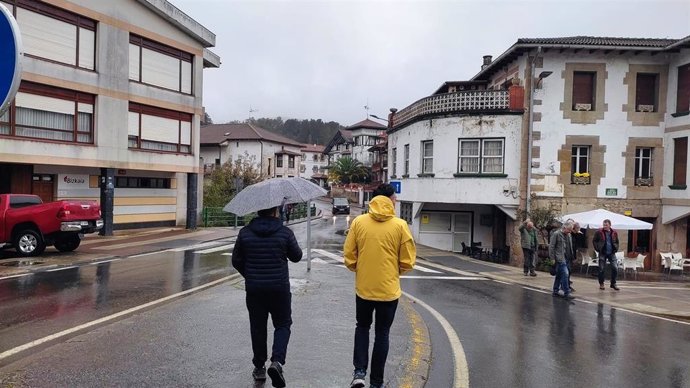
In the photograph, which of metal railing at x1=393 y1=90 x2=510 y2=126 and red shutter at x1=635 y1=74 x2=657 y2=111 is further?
metal railing at x1=393 y1=90 x2=510 y2=126

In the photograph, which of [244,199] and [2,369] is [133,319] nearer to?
[2,369]

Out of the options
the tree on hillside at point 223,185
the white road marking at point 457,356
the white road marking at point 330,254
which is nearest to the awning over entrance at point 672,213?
the white road marking at point 330,254

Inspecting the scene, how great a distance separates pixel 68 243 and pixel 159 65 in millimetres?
11748

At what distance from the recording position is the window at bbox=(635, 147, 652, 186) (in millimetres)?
21219

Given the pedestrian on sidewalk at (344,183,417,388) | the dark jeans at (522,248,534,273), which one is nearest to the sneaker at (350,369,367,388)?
the pedestrian on sidewalk at (344,183,417,388)

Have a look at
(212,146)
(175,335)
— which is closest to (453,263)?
(175,335)

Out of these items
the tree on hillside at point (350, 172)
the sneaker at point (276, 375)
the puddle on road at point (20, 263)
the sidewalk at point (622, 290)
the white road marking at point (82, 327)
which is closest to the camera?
the sneaker at point (276, 375)

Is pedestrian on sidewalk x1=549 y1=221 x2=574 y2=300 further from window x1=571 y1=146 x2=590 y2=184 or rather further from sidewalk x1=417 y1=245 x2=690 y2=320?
window x1=571 y1=146 x2=590 y2=184

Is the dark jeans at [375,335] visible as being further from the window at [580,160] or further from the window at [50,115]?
the window at [50,115]

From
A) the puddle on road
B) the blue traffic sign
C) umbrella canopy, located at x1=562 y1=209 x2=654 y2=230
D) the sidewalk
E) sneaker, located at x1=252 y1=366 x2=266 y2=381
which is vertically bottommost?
the sidewalk

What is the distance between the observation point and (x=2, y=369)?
511cm

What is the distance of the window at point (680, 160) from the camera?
66.4 feet

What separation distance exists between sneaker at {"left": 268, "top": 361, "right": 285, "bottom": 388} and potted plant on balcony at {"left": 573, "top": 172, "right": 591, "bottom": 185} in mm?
19197

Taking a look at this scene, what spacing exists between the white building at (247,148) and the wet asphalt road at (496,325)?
2014 inches
